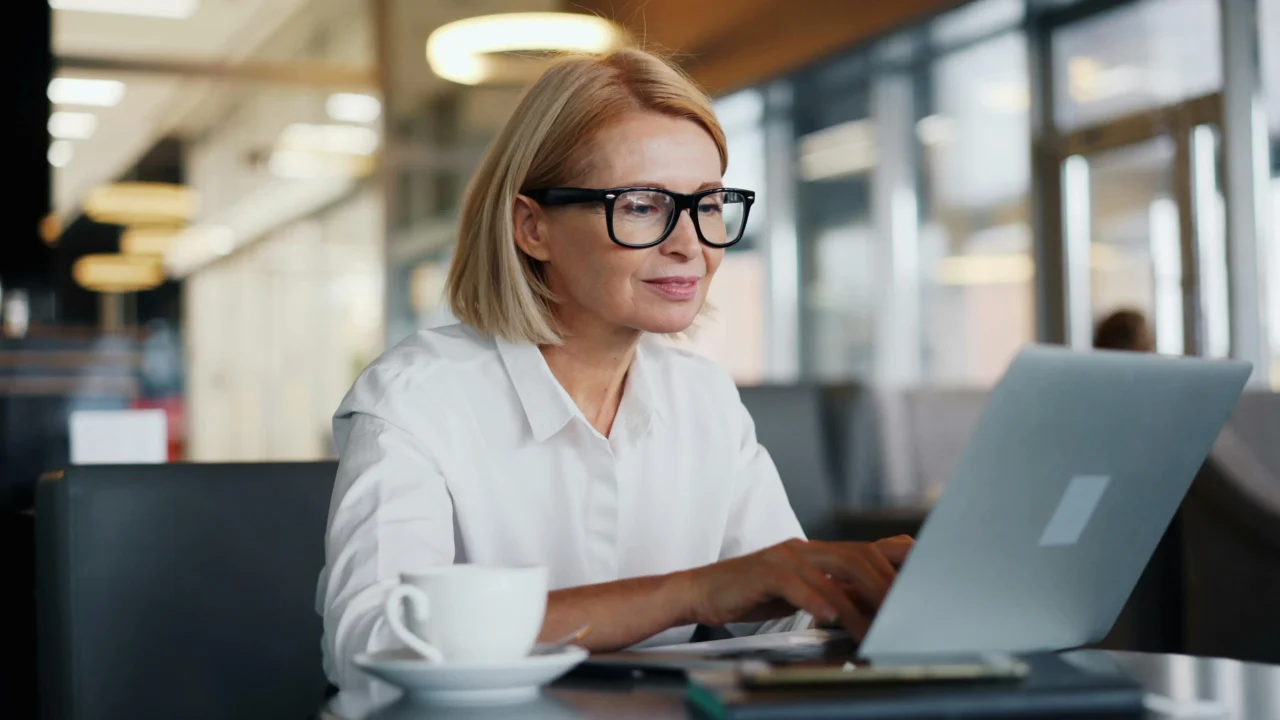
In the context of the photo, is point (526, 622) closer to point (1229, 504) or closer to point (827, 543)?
point (827, 543)

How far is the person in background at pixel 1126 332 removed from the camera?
3.94m

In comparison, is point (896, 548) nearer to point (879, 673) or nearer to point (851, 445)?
point (879, 673)

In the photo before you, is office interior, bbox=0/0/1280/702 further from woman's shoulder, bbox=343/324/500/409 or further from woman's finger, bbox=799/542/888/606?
woman's finger, bbox=799/542/888/606

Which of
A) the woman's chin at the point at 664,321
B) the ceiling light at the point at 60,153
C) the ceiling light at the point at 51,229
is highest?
the ceiling light at the point at 60,153

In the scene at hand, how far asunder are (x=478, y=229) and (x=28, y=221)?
6163 mm

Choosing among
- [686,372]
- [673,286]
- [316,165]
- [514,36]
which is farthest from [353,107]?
[673,286]

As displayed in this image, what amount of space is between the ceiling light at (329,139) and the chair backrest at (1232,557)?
18.2 ft

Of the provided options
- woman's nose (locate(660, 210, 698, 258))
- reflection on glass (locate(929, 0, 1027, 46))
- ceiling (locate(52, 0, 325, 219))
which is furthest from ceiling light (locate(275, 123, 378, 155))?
woman's nose (locate(660, 210, 698, 258))

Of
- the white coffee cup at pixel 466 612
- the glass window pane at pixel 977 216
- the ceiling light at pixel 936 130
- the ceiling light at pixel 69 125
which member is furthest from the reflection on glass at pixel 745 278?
the white coffee cup at pixel 466 612

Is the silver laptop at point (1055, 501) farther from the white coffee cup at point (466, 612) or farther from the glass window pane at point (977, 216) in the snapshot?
the glass window pane at point (977, 216)

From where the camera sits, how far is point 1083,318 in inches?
266

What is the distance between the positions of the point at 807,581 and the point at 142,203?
22.7ft

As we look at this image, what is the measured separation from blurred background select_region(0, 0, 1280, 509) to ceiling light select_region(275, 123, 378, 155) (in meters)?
0.01

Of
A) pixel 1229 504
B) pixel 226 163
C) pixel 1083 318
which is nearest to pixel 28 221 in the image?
pixel 226 163
